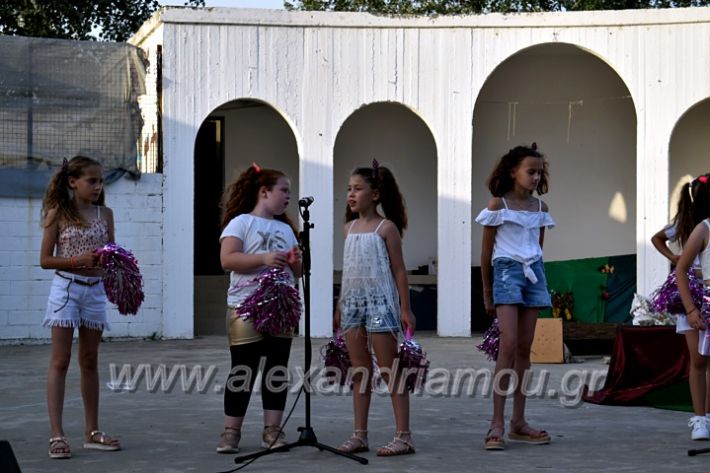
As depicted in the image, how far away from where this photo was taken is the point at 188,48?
15578mm

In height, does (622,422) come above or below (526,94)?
below

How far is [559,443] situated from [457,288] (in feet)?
29.2

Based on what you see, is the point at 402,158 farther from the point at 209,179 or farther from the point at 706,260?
the point at 706,260

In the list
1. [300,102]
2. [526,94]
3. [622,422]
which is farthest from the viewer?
[526,94]

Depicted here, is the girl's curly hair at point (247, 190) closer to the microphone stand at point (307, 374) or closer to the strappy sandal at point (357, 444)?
the microphone stand at point (307, 374)

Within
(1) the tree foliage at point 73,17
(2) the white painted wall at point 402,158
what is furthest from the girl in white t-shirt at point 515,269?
(1) the tree foliage at point 73,17

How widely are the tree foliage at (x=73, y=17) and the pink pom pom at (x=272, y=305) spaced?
16725mm

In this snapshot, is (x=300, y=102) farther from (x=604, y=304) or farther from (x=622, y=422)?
(x=622, y=422)

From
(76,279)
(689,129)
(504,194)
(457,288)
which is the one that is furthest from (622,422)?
(689,129)

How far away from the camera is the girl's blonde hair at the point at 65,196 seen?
6.85 metres

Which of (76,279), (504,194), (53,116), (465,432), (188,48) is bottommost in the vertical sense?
(465,432)

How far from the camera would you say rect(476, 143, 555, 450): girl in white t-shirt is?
22.8 feet

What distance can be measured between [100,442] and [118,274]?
38.7 inches

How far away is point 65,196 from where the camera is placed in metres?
6.89
